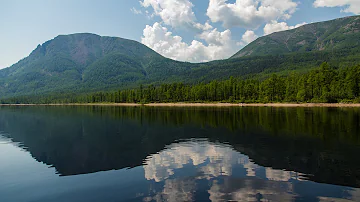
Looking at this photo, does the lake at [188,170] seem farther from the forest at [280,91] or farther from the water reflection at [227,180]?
the forest at [280,91]

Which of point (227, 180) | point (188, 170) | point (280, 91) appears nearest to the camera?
point (227, 180)

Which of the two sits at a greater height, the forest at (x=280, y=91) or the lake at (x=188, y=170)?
the forest at (x=280, y=91)

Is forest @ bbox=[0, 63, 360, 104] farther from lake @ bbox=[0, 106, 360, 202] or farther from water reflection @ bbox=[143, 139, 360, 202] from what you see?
water reflection @ bbox=[143, 139, 360, 202]

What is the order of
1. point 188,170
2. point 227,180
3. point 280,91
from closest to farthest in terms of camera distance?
1. point 227,180
2. point 188,170
3. point 280,91

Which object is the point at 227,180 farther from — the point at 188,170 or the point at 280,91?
the point at 280,91

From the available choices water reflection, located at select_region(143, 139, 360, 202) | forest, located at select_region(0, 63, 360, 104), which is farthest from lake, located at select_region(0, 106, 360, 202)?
forest, located at select_region(0, 63, 360, 104)

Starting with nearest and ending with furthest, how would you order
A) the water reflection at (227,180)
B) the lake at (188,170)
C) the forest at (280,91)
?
the water reflection at (227,180)
the lake at (188,170)
the forest at (280,91)

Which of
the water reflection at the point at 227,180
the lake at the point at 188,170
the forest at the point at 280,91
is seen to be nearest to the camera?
the water reflection at the point at 227,180

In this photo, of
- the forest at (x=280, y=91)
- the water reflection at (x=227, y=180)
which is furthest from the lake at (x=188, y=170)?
the forest at (x=280, y=91)

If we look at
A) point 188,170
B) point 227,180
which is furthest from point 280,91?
point 227,180

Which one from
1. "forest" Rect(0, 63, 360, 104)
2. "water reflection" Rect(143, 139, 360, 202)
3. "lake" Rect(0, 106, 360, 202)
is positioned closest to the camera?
"water reflection" Rect(143, 139, 360, 202)

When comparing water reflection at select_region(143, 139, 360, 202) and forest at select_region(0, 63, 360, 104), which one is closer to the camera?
water reflection at select_region(143, 139, 360, 202)

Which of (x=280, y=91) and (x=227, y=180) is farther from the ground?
(x=280, y=91)

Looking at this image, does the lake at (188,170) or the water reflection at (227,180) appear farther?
the lake at (188,170)
